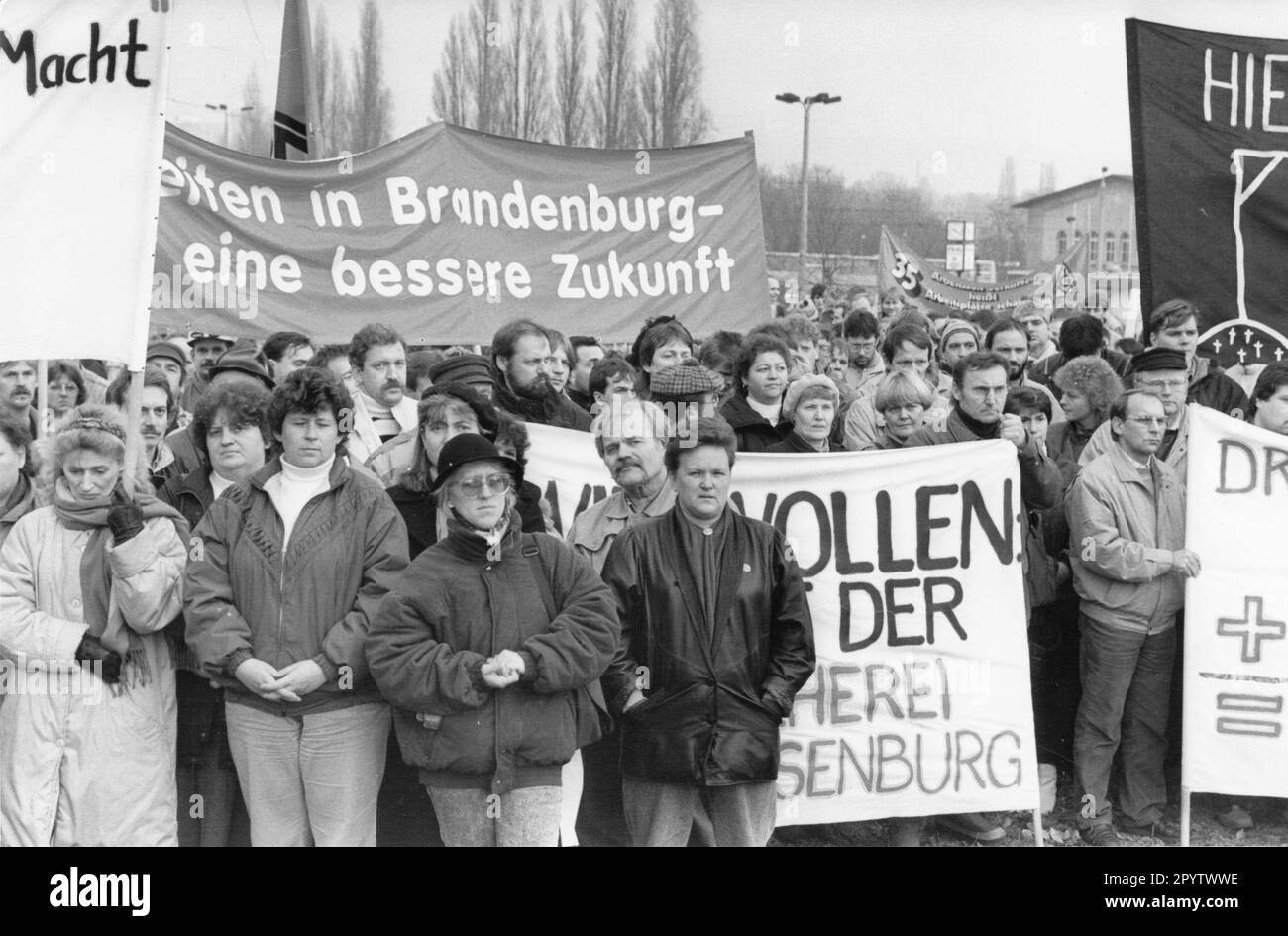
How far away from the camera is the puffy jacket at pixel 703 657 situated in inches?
188

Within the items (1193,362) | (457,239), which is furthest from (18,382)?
(1193,362)

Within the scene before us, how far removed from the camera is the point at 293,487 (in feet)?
15.5

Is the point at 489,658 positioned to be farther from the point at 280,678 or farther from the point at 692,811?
the point at 692,811

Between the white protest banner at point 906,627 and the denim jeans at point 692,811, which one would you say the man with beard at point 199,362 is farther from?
the denim jeans at point 692,811

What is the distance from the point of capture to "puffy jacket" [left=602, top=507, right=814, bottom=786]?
4770 millimetres

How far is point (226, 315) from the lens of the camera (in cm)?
705

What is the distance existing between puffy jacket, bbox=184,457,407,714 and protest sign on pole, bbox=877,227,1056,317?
555 inches

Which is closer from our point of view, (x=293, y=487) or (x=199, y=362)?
(x=293, y=487)

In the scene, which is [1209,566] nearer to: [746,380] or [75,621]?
[746,380]

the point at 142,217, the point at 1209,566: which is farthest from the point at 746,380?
the point at 142,217

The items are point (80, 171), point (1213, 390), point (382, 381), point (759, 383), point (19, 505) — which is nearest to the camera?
point (80, 171)

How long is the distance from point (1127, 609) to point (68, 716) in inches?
148

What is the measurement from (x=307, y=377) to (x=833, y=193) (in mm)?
25329

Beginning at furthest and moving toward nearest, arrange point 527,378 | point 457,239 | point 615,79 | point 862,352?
point 615,79 → point 862,352 → point 457,239 → point 527,378
